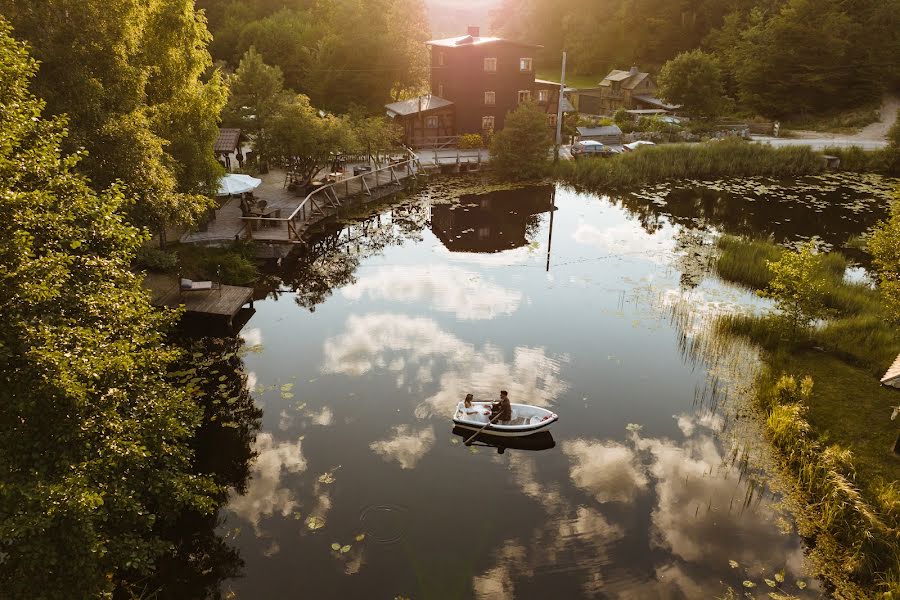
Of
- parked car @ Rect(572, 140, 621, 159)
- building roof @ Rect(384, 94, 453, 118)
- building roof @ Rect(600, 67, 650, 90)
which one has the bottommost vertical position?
parked car @ Rect(572, 140, 621, 159)

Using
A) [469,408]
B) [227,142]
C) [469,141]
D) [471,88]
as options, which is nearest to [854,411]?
[469,408]

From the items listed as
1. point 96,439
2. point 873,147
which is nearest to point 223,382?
point 96,439

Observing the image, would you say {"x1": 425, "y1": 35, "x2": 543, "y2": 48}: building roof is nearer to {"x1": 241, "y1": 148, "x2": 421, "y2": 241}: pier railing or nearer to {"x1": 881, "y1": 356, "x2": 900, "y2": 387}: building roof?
{"x1": 241, "y1": 148, "x2": 421, "y2": 241}: pier railing

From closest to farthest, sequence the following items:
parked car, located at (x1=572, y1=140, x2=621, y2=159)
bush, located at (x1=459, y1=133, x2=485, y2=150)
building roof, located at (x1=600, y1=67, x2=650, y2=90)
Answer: parked car, located at (x1=572, y1=140, x2=621, y2=159), bush, located at (x1=459, y1=133, x2=485, y2=150), building roof, located at (x1=600, y1=67, x2=650, y2=90)

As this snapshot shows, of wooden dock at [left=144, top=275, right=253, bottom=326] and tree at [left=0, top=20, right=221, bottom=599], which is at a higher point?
Result: tree at [left=0, top=20, right=221, bottom=599]

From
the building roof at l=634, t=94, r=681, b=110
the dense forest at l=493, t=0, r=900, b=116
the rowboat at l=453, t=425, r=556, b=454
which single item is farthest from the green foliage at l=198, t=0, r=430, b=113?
the rowboat at l=453, t=425, r=556, b=454

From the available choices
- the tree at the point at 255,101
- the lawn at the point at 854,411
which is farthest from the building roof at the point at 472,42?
the lawn at the point at 854,411

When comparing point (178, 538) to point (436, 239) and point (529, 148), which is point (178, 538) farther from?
point (529, 148)

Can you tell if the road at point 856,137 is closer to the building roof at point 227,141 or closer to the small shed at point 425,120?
the small shed at point 425,120
